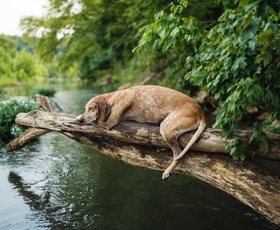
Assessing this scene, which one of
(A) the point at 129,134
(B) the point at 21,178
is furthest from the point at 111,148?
(B) the point at 21,178

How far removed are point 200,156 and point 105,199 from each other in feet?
8.16

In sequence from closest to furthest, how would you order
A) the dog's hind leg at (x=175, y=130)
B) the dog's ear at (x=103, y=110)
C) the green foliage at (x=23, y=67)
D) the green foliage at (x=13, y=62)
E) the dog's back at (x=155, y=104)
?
1. the dog's hind leg at (x=175, y=130)
2. the dog's back at (x=155, y=104)
3. the dog's ear at (x=103, y=110)
4. the green foliage at (x=13, y=62)
5. the green foliage at (x=23, y=67)

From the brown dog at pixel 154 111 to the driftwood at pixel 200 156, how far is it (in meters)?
0.13

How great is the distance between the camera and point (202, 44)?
4.71 m

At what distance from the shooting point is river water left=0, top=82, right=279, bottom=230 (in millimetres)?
5242

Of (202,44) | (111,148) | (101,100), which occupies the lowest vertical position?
(111,148)

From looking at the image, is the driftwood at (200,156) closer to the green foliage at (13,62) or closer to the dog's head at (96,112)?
the dog's head at (96,112)

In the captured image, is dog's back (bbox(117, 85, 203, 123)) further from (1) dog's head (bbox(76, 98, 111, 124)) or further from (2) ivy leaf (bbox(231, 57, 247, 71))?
(2) ivy leaf (bbox(231, 57, 247, 71))

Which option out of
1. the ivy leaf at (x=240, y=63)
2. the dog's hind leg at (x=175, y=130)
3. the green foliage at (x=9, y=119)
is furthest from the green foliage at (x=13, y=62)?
the ivy leaf at (x=240, y=63)

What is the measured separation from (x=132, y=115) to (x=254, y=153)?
6.78ft

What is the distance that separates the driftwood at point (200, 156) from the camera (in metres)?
4.09

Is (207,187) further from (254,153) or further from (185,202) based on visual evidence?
(254,153)

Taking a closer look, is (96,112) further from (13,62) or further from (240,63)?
(13,62)

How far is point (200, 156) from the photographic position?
184 inches
